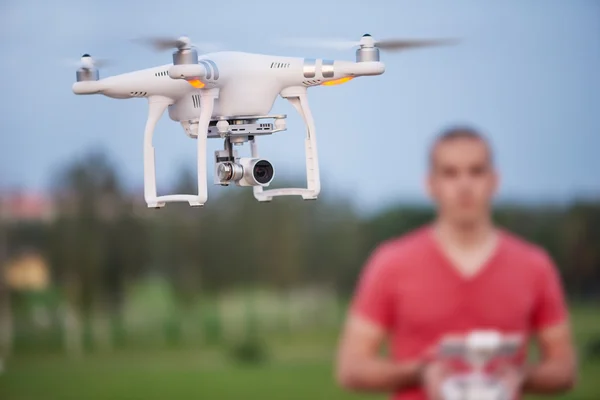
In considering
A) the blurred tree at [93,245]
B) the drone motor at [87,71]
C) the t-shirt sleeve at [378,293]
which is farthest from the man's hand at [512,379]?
the blurred tree at [93,245]

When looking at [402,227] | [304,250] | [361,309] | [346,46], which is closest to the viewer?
[361,309]

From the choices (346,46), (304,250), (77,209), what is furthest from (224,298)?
(346,46)

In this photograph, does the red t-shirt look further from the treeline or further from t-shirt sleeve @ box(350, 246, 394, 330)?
the treeline

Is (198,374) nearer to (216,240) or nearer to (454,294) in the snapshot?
(216,240)

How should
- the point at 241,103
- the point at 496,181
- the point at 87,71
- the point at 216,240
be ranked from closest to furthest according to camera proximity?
the point at 496,181
the point at 241,103
the point at 87,71
the point at 216,240

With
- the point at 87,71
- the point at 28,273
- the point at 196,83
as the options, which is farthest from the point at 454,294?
the point at 28,273

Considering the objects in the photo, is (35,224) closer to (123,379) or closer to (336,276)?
(123,379)
